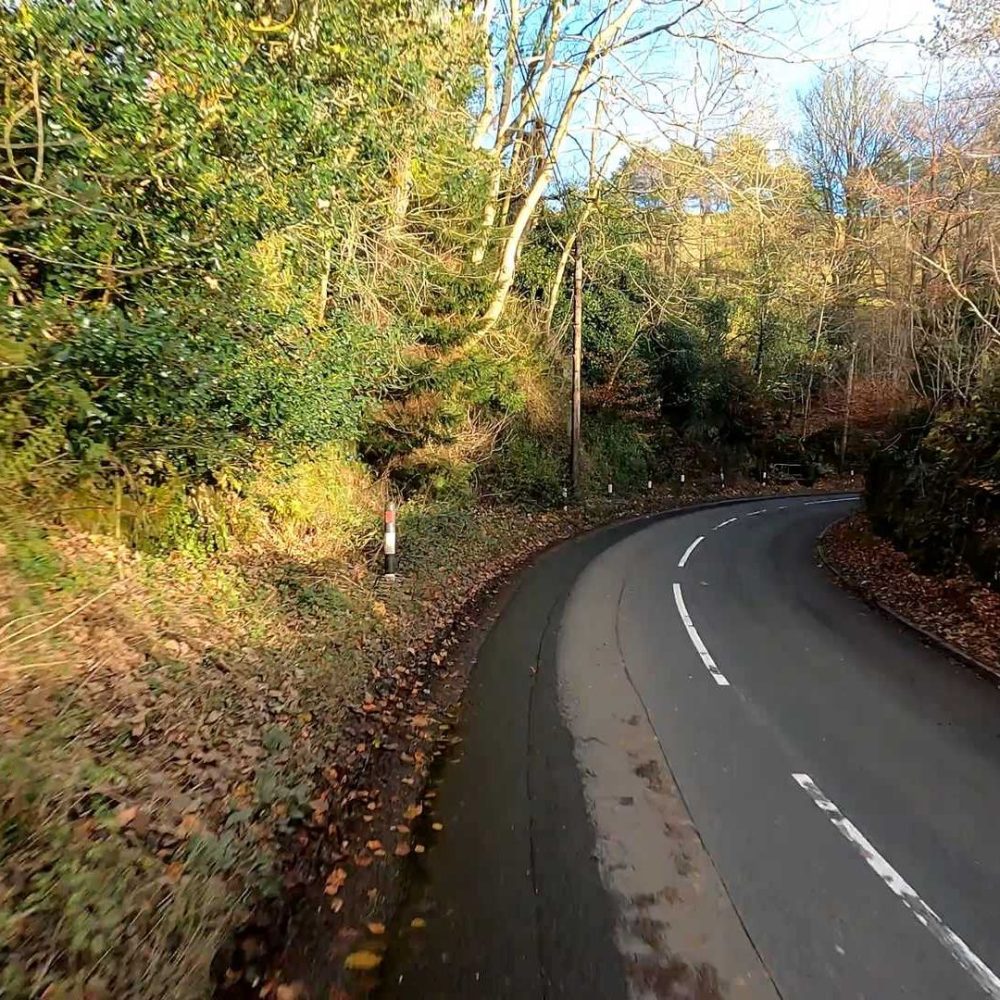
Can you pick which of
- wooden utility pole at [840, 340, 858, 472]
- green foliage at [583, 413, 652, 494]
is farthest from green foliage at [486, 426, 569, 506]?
wooden utility pole at [840, 340, 858, 472]

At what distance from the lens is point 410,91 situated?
8578 mm

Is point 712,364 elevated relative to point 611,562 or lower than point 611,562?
elevated

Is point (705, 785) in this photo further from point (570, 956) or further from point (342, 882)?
point (342, 882)

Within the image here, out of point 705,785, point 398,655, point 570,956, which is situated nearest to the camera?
point 570,956

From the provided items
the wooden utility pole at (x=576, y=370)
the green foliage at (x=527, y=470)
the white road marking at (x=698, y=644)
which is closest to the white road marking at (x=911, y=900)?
the white road marking at (x=698, y=644)

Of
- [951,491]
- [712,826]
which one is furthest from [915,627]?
[712,826]

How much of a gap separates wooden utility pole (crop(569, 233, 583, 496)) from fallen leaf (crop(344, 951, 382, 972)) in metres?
19.3

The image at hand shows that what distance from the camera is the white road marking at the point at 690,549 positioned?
1448cm

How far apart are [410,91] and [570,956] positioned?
9304 mm

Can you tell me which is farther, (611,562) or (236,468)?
(611,562)

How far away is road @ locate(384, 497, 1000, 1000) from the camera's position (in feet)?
10.5

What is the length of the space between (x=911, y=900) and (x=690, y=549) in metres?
13.1

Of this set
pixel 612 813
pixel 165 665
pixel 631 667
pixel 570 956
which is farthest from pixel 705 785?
pixel 165 665

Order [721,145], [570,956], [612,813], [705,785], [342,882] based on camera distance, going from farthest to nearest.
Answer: [721,145] → [705,785] → [612,813] → [342,882] → [570,956]
